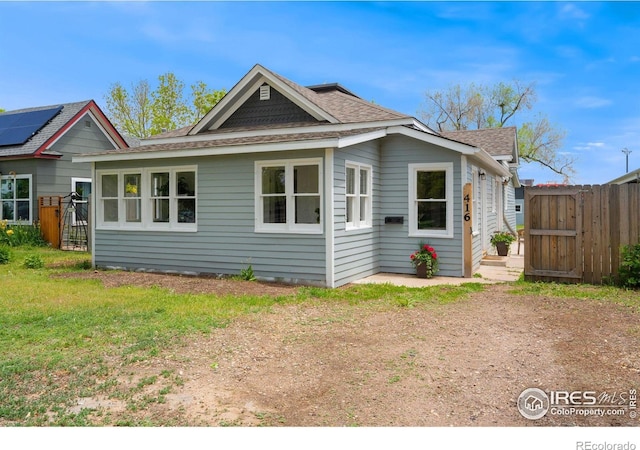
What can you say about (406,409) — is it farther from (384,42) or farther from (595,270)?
(384,42)

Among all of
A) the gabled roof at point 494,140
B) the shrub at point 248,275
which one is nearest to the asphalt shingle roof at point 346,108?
the shrub at point 248,275

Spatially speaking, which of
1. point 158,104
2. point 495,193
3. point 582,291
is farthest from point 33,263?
point 158,104

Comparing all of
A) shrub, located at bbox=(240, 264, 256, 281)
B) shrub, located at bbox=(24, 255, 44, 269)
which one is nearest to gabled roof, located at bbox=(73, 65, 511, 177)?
shrub, located at bbox=(240, 264, 256, 281)

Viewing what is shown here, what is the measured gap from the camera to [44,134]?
18328mm

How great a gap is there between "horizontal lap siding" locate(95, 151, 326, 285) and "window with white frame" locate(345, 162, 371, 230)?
3.30ft

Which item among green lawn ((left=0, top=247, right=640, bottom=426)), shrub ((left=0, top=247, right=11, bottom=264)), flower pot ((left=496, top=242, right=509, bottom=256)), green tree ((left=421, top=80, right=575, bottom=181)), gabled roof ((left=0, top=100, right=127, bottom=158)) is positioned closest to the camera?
green lawn ((left=0, top=247, right=640, bottom=426))

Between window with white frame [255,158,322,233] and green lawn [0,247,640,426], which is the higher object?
window with white frame [255,158,322,233]

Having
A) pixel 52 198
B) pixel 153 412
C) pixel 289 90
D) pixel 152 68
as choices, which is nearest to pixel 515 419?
pixel 153 412

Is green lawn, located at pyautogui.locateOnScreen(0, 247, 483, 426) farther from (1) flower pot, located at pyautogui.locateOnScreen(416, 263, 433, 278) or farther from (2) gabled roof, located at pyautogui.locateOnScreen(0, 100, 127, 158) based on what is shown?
(2) gabled roof, located at pyautogui.locateOnScreen(0, 100, 127, 158)

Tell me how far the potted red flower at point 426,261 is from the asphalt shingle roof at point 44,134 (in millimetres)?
14102

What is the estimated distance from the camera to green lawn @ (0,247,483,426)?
4.16 metres

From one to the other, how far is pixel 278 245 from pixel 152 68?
2807cm

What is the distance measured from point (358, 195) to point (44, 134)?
13.8 m

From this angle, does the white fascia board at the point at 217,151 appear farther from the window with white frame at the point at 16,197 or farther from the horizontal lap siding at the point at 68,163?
the window with white frame at the point at 16,197
